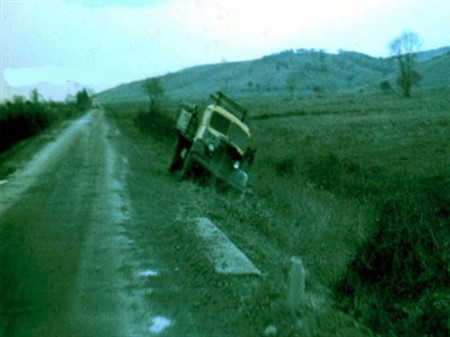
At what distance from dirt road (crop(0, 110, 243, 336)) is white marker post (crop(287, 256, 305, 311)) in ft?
2.91

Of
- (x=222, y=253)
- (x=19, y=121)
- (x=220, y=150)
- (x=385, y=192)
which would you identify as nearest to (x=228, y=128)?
(x=220, y=150)

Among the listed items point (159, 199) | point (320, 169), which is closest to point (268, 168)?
point (320, 169)

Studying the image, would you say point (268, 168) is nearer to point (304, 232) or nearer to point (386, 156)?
point (386, 156)

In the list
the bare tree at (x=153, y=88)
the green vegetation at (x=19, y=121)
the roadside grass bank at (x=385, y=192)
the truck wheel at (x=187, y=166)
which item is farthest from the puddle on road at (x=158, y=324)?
the bare tree at (x=153, y=88)

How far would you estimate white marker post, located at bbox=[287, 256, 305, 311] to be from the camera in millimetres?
7762

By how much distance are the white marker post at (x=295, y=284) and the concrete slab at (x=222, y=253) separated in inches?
81.6

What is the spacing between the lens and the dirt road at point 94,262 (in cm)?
795

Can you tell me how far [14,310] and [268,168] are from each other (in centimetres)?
2219

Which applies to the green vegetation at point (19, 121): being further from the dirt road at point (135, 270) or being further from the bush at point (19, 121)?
the dirt road at point (135, 270)

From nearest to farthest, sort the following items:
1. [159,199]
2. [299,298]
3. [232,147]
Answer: [299,298] → [159,199] → [232,147]

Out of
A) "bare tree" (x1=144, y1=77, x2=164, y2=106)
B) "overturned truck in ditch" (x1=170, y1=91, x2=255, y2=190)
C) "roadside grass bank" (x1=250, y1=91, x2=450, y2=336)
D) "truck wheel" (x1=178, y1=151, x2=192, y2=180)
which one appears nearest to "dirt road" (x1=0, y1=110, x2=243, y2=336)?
"truck wheel" (x1=178, y1=151, x2=192, y2=180)

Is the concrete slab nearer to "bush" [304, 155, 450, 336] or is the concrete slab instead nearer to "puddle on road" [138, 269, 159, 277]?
"puddle on road" [138, 269, 159, 277]

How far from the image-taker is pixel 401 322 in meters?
7.97

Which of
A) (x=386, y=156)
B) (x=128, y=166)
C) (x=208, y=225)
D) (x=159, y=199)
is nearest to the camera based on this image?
(x=208, y=225)
